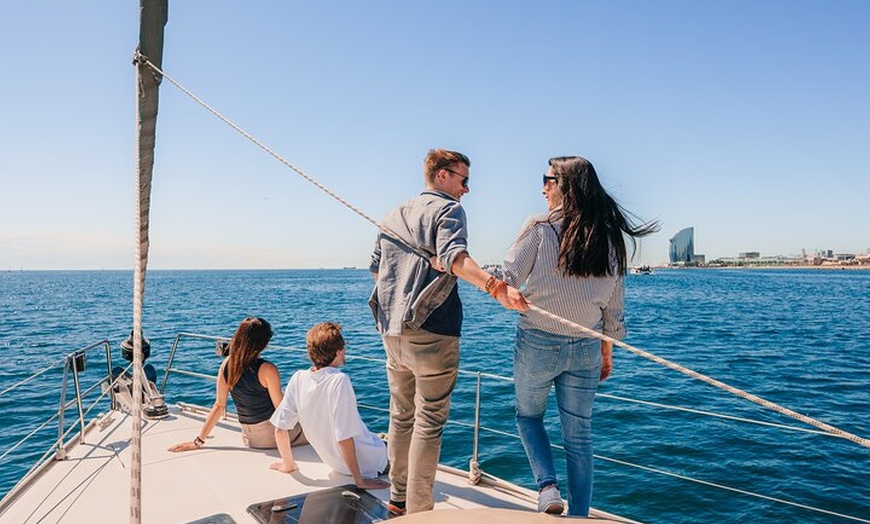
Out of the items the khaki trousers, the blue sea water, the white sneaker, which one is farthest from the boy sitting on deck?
the blue sea water

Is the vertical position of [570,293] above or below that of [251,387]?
above

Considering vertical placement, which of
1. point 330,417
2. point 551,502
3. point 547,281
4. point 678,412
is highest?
point 547,281

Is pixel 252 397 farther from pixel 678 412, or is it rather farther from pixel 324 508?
pixel 678 412

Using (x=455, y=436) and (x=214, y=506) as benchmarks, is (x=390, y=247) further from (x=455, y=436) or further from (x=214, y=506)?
(x=455, y=436)

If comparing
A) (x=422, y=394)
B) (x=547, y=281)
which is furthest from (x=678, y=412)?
(x=422, y=394)

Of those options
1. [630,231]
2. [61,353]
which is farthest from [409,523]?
[61,353]

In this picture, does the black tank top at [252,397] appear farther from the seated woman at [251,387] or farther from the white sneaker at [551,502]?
the white sneaker at [551,502]

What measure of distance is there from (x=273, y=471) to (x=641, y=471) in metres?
5.01

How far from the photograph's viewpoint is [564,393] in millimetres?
2553

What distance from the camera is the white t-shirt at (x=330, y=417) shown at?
327cm

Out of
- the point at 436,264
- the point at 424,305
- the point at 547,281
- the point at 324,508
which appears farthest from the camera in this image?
the point at 324,508

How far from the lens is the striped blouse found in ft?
8.00

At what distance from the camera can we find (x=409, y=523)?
53.9 inches

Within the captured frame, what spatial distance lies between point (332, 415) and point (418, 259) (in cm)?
145
